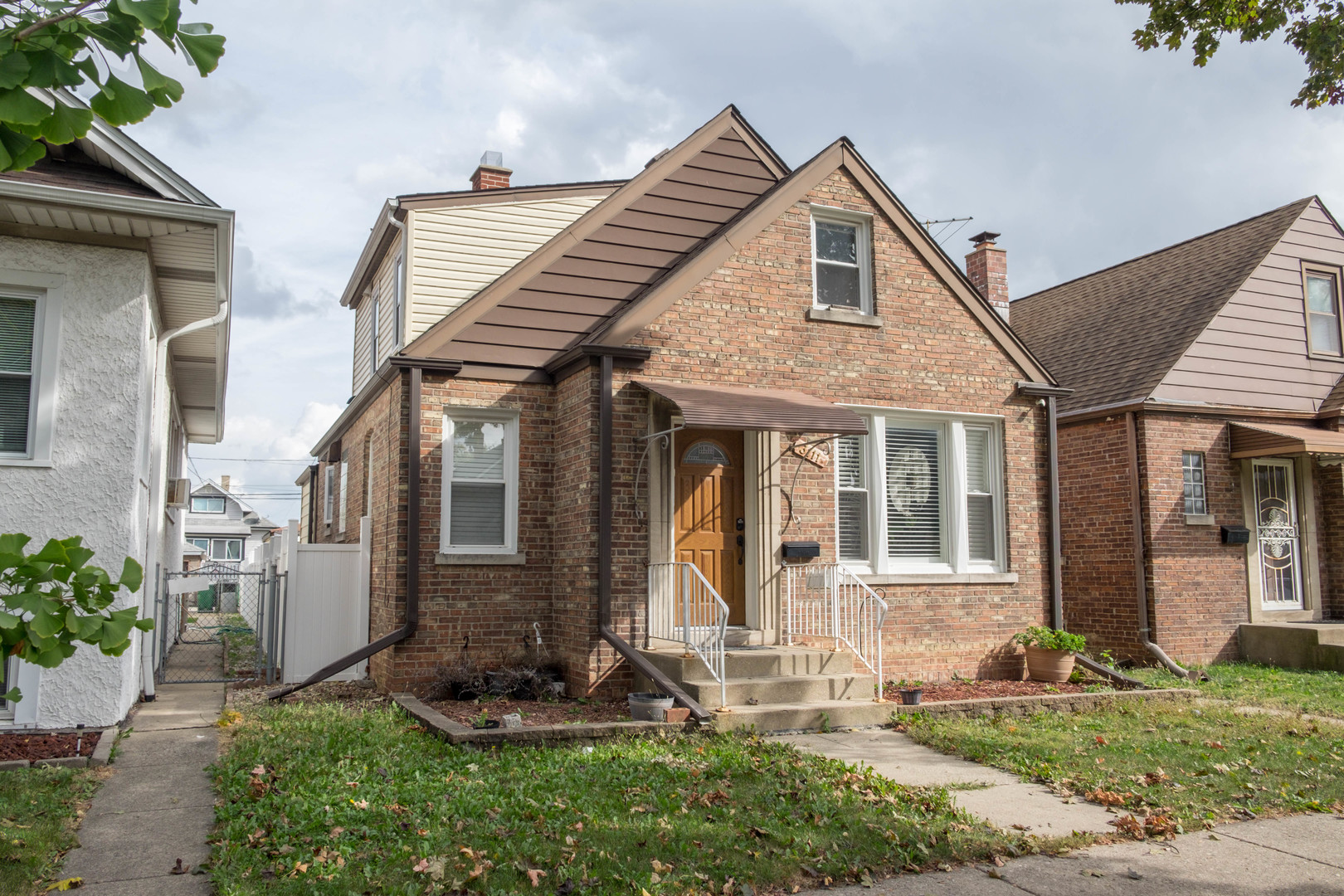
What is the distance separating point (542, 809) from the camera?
586 centimetres

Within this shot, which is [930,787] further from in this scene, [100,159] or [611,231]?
[100,159]

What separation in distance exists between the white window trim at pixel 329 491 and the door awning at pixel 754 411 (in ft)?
27.1

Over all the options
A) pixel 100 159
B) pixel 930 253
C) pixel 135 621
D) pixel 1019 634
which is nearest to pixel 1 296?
pixel 100 159

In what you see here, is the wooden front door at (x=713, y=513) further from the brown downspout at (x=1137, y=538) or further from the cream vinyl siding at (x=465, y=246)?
the brown downspout at (x=1137, y=538)

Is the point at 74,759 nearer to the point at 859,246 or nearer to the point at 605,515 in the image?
the point at 605,515

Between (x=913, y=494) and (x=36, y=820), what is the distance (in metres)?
8.90

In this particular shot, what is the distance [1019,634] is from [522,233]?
8.65 metres

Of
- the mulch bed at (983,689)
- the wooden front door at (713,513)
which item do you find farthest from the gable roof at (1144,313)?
the wooden front door at (713,513)

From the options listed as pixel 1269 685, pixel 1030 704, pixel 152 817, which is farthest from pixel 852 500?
pixel 152 817

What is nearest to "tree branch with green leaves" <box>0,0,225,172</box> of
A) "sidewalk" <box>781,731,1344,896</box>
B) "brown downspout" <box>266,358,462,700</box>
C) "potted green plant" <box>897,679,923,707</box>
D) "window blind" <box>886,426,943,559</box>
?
"sidewalk" <box>781,731,1344,896</box>

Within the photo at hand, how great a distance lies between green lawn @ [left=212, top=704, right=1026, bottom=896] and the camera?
4.88 metres

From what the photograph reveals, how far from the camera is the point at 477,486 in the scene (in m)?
10.8

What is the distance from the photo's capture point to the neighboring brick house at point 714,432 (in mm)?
10156

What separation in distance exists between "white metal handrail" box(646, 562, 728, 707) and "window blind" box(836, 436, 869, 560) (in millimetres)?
1851
